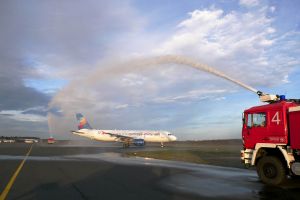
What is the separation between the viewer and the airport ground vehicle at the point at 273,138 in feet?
48.2

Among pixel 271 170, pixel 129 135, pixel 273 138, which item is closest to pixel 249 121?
pixel 273 138

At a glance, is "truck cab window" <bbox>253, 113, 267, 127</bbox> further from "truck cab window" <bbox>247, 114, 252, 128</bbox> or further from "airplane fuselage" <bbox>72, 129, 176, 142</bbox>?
"airplane fuselage" <bbox>72, 129, 176, 142</bbox>

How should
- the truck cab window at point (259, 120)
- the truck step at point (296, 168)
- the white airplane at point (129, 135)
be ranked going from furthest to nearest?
1. the white airplane at point (129, 135)
2. the truck cab window at point (259, 120)
3. the truck step at point (296, 168)

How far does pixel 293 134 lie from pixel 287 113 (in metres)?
1.03

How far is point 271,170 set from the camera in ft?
51.1

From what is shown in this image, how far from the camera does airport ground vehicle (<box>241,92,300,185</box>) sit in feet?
48.2

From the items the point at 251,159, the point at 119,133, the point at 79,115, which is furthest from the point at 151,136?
the point at 251,159

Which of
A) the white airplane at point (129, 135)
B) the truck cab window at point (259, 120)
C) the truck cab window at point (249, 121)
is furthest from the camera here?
the white airplane at point (129, 135)

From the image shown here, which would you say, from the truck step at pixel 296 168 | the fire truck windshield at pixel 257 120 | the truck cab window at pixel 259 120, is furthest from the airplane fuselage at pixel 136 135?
the truck step at pixel 296 168

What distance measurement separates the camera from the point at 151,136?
80.6 metres

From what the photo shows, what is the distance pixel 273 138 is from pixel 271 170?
4.57 feet

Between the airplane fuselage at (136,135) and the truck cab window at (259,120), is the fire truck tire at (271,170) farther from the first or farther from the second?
the airplane fuselage at (136,135)

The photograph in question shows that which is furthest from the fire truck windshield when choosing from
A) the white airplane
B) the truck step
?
the white airplane

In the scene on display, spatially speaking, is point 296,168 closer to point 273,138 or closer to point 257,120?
point 273,138
